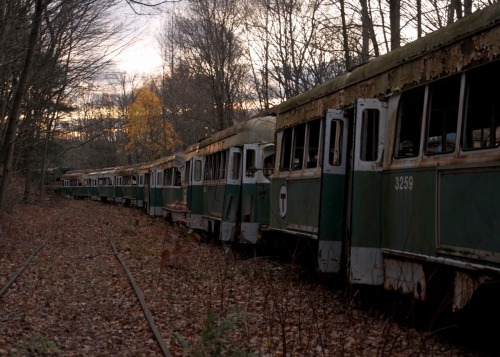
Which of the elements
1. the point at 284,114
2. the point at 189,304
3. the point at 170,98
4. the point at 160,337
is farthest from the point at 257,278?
the point at 170,98

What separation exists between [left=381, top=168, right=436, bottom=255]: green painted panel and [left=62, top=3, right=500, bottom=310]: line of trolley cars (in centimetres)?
1

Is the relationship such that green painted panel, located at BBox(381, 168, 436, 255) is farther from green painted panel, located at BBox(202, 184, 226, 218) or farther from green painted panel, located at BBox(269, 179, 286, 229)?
green painted panel, located at BBox(202, 184, 226, 218)

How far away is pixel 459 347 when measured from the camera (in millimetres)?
5766

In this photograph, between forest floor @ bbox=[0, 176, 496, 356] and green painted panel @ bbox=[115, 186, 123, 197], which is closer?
forest floor @ bbox=[0, 176, 496, 356]

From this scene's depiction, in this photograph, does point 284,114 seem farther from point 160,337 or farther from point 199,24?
point 199,24

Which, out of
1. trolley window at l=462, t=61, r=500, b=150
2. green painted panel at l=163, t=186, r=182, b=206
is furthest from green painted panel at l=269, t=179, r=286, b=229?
green painted panel at l=163, t=186, r=182, b=206

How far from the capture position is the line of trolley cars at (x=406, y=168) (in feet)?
16.5

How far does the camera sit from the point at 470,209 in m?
5.03

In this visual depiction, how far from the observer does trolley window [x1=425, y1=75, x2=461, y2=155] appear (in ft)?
18.3

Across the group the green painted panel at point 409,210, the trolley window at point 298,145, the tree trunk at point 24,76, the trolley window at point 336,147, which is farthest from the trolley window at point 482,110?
the tree trunk at point 24,76

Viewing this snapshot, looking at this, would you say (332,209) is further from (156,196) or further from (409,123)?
(156,196)

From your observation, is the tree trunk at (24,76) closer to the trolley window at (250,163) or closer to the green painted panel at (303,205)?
the trolley window at (250,163)

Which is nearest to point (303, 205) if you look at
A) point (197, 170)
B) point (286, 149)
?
point (286, 149)

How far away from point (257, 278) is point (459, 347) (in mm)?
5070
